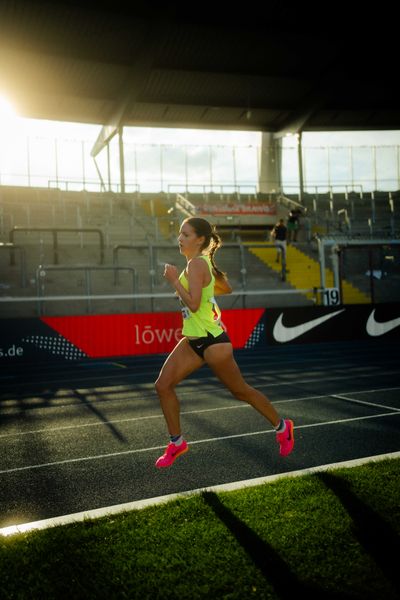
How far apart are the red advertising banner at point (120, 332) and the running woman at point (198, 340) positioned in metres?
8.47

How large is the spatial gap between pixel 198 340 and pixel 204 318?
18 cm

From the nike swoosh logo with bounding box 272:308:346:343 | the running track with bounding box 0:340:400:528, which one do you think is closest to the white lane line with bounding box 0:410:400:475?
the running track with bounding box 0:340:400:528

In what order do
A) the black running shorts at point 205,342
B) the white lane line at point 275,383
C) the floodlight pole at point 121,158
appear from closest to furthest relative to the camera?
the black running shorts at point 205,342, the white lane line at point 275,383, the floodlight pole at point 121,158

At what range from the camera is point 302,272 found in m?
20.8

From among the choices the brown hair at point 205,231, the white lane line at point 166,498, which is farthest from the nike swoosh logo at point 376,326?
the brown hair at point 205,231

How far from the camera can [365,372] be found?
985cm

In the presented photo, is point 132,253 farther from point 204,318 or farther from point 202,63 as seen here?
point 204,318

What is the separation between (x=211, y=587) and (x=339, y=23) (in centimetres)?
2955

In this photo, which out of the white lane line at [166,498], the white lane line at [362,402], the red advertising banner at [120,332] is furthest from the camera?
the red advertising banner at [120,332]

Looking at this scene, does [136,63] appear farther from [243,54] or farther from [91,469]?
[91,469]

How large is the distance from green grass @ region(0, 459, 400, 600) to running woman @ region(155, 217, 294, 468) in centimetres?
81

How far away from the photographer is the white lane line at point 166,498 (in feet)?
10.3

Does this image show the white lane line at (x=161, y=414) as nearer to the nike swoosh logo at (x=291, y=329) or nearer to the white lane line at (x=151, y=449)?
the white lane line at (x=151, y=449)

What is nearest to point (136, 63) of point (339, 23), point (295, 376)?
point (339, 23)
